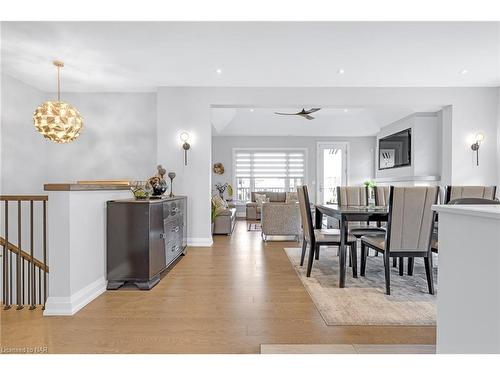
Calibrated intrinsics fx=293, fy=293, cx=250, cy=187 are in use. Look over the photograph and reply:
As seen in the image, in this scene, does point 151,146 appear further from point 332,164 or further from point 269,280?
point 332,164

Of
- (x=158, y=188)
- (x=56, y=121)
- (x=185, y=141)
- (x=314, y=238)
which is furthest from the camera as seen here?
(x=185, y=141)

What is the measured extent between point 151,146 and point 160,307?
12.6ft

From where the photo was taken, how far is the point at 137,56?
391 centimetres

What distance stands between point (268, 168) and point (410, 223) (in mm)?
7298

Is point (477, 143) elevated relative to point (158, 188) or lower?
elevated

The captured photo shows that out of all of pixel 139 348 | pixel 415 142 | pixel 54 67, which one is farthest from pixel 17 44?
pixel 415 142

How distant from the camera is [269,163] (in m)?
9.95

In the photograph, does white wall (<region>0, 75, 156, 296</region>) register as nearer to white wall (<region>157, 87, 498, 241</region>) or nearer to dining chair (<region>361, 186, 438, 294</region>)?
white wall (<region>157, 87, 498, 241</region>)

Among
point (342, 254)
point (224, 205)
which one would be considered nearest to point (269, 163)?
point (224, 205)

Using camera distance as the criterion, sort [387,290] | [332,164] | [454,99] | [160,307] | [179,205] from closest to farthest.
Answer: [160,307] < [387,290] < [179,205] < [454,99] < [332,164]

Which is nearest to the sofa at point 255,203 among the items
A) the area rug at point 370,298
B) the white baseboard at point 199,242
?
the white baseboard at point 199,242

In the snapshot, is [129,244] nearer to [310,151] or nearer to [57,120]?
[57,120]

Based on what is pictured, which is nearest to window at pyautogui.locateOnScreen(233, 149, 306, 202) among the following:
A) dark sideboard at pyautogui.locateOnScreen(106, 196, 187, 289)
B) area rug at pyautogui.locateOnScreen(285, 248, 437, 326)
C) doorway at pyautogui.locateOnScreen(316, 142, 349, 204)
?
doorway at pyautogui.locateOnScreen(316, 142, 349, 204)

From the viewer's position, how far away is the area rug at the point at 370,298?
2.28 meters
